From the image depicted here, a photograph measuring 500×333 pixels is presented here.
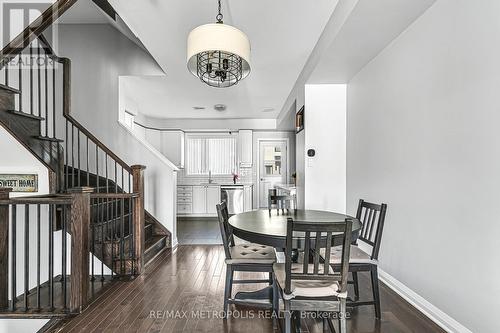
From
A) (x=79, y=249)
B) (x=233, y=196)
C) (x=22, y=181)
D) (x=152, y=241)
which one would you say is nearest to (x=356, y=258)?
(x=79, y=249)

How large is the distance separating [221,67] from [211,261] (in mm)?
2531

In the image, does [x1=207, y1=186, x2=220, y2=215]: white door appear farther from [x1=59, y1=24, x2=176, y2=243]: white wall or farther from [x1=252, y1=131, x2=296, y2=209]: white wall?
[x1=59, y1=24, x2=176, y2=243]: white wall

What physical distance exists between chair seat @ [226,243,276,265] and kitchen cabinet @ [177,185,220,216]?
4.81 meters

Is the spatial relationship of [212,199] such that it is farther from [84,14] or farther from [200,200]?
[84,14]

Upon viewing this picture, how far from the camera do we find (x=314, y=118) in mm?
3975

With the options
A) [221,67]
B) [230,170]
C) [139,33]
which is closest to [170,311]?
[221,67]

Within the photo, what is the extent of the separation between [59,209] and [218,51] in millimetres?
2540

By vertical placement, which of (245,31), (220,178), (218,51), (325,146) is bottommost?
(220,178)

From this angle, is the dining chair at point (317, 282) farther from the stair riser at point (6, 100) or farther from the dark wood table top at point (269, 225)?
the stair riser at point (6, 100)

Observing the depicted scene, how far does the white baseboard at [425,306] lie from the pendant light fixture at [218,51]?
7.50 feet

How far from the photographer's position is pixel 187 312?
7.66 feet

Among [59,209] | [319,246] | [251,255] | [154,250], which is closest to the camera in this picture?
[319,246]

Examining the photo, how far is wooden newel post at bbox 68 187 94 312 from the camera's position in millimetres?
2298

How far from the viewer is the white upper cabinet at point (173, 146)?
24.0 feet
